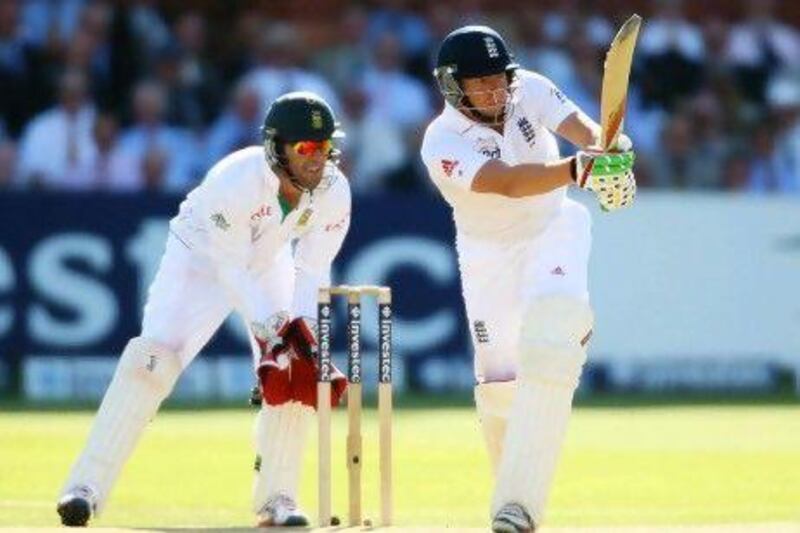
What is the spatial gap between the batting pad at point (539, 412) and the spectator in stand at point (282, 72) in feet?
23.5

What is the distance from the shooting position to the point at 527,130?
793cm

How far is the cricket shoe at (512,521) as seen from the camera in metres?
6.89

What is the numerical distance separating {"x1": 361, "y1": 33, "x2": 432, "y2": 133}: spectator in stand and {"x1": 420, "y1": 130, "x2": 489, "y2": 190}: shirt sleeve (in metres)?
7.03

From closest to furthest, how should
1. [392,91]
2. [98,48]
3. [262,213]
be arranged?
1. [262,213]
2. [98,48]
3. [392,91]

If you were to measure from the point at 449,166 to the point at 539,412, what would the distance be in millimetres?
925

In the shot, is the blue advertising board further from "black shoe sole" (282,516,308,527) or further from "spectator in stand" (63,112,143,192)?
"black shoe sole" (282,516,308,527)

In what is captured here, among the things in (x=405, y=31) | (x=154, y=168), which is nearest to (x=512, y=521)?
(x=154, y=168)

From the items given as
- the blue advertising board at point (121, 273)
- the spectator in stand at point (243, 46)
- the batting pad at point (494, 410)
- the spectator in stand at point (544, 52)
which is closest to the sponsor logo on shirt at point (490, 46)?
the batting pad at point (494, 410)

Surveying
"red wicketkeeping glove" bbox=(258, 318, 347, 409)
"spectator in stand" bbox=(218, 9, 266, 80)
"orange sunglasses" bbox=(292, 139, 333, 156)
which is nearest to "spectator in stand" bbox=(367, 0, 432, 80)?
"spectator in stand" bbox=(218, 9, 266, 80)

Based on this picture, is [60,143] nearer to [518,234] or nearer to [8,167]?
[8,167]

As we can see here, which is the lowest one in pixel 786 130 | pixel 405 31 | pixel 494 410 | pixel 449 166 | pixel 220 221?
pixel 494 410

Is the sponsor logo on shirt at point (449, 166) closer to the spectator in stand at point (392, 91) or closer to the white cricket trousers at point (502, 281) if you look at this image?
the white cricket trousers at point (502, 281)

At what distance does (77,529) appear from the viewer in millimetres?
6949

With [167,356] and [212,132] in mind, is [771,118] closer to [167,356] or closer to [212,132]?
[212,132]
